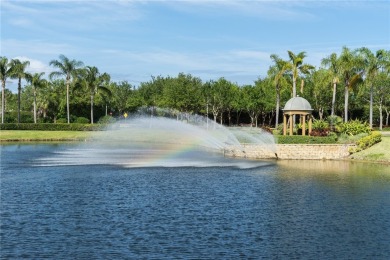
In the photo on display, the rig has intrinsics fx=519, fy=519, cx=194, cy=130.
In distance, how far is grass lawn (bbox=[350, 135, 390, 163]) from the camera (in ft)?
180

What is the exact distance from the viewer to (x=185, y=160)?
56094mm

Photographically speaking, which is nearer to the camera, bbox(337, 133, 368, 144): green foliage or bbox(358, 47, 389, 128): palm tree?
bbox(337, 133, 368, 144): green foliage

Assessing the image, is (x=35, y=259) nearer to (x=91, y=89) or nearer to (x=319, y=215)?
(x=319, y=215)

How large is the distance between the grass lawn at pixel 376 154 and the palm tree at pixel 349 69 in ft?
59.8

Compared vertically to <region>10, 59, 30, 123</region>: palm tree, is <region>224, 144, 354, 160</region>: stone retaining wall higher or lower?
lower

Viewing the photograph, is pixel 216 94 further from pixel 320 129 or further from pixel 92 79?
pixel 320 129

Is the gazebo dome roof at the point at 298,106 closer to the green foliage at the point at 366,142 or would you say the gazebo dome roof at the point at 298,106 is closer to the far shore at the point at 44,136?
the green foliage at the point at 366,142

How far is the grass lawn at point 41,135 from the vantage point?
86938mm

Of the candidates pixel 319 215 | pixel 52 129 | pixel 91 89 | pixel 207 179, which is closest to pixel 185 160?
pixel 207 179

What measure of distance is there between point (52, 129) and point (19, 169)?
169 ft

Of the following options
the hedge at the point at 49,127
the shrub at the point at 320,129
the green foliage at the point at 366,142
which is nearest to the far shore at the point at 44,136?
the hedge at the point at 49,127

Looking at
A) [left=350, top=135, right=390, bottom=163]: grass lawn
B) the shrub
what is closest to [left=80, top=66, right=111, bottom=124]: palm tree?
the shrub

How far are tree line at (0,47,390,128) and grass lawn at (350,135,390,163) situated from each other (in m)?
26.5

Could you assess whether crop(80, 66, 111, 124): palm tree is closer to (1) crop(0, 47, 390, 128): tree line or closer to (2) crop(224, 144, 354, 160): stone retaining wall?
(1) crop(0, 47, 390, 128): tree line
